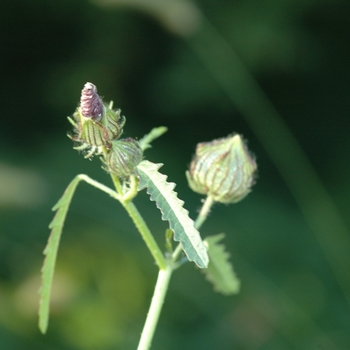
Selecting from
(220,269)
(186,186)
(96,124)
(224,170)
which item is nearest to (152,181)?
(96,124)

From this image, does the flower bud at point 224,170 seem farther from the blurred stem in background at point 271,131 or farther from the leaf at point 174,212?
the blurred stem in background at point 271,131

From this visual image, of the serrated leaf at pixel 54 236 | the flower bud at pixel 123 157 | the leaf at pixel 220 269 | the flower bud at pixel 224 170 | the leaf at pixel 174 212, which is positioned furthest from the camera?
the leaf at pixel 220 269

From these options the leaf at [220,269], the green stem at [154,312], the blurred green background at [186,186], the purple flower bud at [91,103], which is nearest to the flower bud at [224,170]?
the leaf at [220,269]

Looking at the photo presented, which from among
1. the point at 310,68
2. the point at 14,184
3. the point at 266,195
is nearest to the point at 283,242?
the point at 266,195

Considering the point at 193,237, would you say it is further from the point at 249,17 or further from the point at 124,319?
the point at 249,17

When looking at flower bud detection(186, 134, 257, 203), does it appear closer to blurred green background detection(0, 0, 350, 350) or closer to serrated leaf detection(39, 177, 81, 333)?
serrated leaf detection(39, 177, 81, 333)

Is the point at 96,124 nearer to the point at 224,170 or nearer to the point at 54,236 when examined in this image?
the point at 54,236
